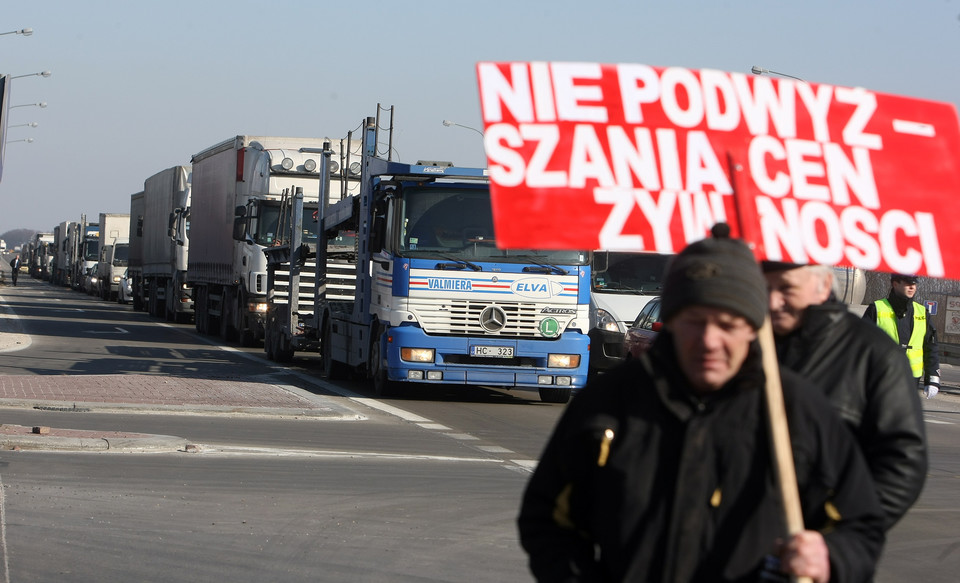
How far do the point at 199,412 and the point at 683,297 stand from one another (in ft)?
41.5

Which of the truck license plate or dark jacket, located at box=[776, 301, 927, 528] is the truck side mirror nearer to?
the truck license plate

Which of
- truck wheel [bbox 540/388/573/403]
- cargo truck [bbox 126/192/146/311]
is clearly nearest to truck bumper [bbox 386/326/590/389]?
truck wheel [bbox 540/388/573/403]

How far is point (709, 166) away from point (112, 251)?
206 feet

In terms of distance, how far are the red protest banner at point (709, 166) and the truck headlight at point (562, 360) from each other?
13.6 metres

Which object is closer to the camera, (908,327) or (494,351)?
(908,327)

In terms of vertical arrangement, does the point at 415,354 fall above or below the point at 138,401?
above

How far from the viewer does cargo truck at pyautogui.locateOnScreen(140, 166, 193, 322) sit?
39.4 metres

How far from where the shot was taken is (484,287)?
1689 cm

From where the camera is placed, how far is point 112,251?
63.8 metres

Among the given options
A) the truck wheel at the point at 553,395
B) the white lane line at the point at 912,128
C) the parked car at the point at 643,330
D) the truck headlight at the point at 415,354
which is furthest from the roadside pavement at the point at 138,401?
the white lane line at the point at 912,128

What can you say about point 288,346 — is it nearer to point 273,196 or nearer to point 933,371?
point 273,196

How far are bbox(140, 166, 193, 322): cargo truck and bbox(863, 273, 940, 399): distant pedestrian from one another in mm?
27525

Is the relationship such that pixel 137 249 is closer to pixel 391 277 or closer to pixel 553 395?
pixel 553 395

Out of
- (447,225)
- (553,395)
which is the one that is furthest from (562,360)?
(447,225)
